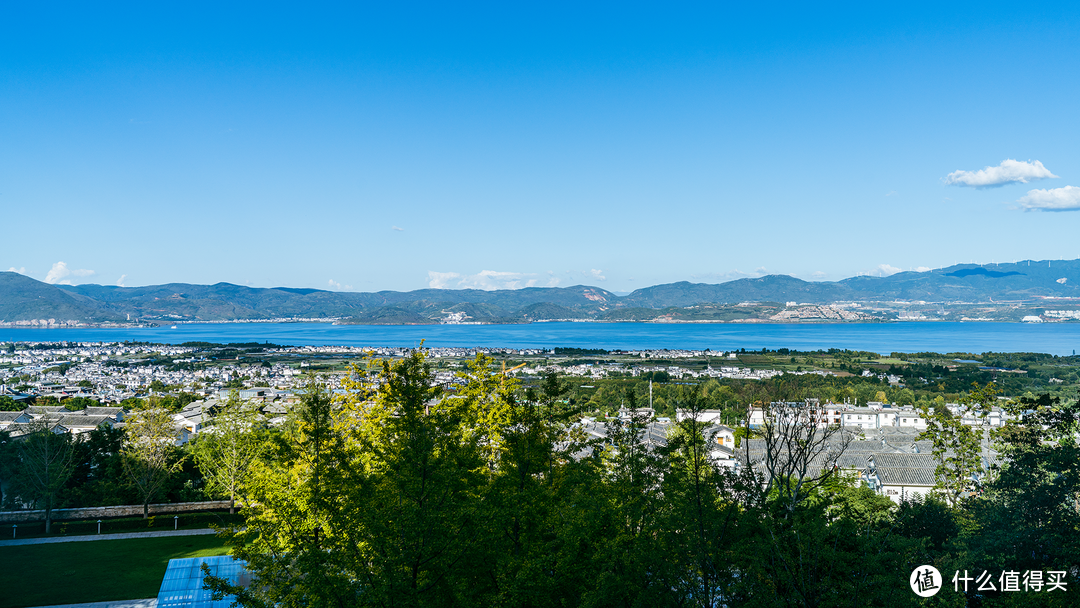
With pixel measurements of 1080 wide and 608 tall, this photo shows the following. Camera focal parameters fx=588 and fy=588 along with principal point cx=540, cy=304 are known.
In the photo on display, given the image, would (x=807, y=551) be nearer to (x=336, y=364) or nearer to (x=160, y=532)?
(x=160, y=532)

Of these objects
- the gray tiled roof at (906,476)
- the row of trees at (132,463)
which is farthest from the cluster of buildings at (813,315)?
the row of trees at (132,463)

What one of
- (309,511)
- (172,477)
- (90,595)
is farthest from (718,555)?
(172,477)

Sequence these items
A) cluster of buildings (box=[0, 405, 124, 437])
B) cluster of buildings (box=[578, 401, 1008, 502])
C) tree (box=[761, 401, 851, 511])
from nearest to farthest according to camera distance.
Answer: tree (box=[761, 401, 851, 511]) < cluster of buildings (box=[578, 401, 1008, 502]) < cluster of buildings (box=[0, 405, 124, 437])

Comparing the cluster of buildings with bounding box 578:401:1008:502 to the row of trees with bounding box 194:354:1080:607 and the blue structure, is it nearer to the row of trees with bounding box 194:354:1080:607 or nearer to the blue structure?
the row of trees with bounding box 194:354:1080:607

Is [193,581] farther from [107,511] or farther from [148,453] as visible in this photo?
[148,453]

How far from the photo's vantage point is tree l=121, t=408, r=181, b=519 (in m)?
18.5

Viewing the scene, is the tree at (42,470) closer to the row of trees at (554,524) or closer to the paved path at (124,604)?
the paved path at (124,604)

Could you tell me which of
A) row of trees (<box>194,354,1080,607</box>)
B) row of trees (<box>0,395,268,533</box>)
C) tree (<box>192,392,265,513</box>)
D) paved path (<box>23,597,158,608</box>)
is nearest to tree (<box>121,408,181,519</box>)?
row of trees (<box>0,395,268,533</box>)

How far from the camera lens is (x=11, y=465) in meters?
17.4

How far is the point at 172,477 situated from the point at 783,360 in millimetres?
69726

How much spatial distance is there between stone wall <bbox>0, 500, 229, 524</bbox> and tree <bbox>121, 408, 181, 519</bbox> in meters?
0.39

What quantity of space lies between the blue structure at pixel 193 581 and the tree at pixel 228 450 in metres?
5.98

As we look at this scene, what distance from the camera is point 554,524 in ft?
25.1

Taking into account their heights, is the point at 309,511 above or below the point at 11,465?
above
